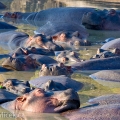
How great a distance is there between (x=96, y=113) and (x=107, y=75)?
6.73ft

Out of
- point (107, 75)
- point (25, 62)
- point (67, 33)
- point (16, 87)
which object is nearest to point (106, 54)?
point (107, 75)

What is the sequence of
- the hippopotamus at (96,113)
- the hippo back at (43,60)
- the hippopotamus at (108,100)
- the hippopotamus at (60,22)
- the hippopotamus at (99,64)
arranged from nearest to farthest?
the hippopotamus at (96,113) < the hippopotamus at (108,100) < the hippopotamus at (99,64) < the hippo back at (43,60) < the hippopotamus at (60,22)

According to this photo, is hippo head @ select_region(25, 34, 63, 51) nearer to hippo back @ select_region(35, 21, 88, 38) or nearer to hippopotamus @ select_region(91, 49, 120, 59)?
hippopotamus @ select_region(91, 49, 120, 59)

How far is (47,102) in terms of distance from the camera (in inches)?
191

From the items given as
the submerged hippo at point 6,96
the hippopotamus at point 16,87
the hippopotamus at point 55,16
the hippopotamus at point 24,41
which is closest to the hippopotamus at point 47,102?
the submerged hippo at point 6,96

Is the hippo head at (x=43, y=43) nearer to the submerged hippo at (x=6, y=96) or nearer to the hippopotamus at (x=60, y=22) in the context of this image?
the hippopotamus at (x=60, y=22)

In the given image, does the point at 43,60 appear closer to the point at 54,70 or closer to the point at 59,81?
the point at 54,70

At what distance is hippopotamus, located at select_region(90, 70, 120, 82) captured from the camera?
21.3 feet

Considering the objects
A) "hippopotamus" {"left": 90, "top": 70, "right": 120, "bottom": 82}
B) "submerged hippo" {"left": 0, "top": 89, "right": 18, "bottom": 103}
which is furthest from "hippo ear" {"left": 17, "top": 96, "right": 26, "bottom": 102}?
"hippopotamus" {"left": 90, "top": 70, "right": 120, "bottom": 82}

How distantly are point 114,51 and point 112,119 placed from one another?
11.8 feet

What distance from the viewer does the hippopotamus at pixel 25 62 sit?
7.16 m

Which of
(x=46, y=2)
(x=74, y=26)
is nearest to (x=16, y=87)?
(x=74, y=26)

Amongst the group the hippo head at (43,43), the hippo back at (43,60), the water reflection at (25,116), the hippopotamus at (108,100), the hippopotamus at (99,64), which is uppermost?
the hippopotamus at (108,100)

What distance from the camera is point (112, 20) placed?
1223 cm
